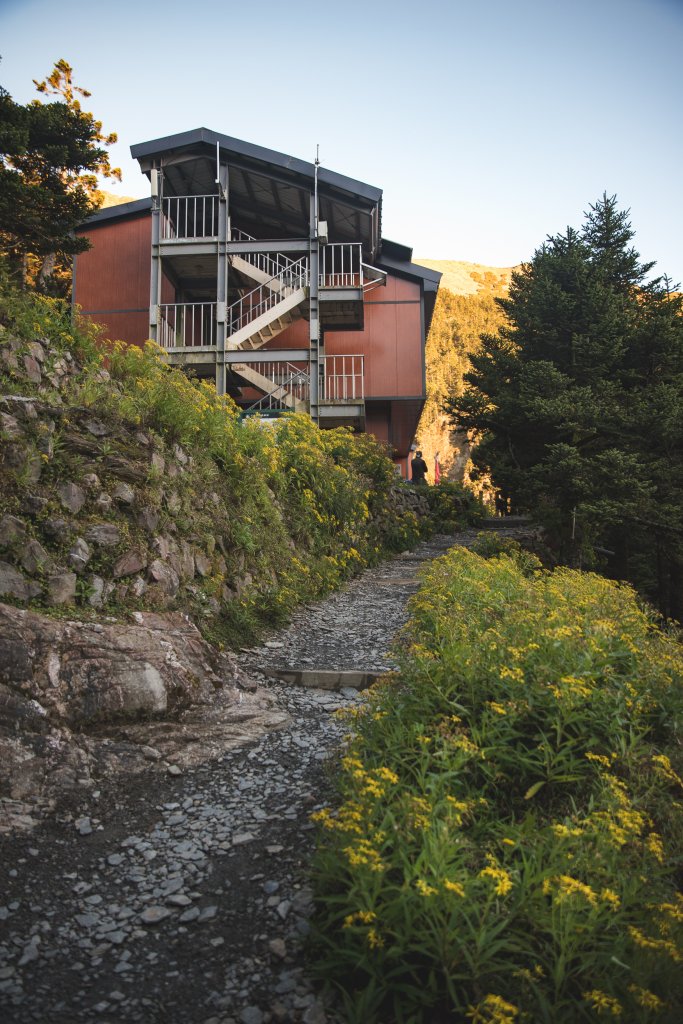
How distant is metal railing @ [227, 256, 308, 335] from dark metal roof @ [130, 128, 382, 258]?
7.25 ft

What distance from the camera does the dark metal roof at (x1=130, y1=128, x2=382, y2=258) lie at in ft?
62.5

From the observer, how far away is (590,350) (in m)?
13.0

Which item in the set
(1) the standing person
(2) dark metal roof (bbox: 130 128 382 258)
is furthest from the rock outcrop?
(1) the standing person

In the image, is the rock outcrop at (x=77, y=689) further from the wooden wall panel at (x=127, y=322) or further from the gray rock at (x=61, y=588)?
the wooden wall panel at (x=127, y=322)

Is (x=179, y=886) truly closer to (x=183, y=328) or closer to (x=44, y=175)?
(x=44, y=175)

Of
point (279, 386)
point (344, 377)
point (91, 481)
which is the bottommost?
point (91, 481)

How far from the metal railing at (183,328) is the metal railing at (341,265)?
12.9ft

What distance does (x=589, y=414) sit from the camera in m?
12.1

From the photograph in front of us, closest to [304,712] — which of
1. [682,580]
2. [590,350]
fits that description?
[590,350]

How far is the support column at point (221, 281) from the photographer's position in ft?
61.9

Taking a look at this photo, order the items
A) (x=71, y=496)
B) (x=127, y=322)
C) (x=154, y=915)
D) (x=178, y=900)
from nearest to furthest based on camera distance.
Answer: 1. (x=154, y=915)
2. (x=178, y=900)
3. (x=71, y=496)
4. (x=127, y=322)

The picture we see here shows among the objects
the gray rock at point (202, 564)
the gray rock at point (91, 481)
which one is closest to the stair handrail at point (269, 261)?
the gray rock at point (202, 564)

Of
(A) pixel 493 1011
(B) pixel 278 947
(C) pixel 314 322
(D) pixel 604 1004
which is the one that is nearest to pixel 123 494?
(B) pixel 278 947

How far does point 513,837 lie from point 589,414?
411 inches
